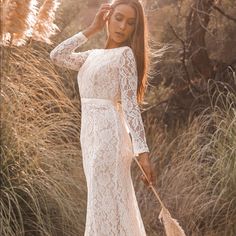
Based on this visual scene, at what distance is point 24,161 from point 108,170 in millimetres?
1482

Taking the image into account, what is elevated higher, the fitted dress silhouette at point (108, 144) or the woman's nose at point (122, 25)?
the woman's nose at point (122, 25)

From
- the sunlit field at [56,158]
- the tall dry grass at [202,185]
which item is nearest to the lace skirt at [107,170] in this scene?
the sunlit field at [56,158]

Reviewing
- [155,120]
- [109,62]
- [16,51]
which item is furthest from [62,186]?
[155,120]

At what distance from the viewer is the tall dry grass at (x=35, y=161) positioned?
5.32 m

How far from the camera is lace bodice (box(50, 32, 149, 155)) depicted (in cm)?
397

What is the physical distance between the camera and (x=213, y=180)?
19.9ft

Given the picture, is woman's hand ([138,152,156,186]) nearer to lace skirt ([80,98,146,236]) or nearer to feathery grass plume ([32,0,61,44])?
lace skirt ([80,98,146,236])

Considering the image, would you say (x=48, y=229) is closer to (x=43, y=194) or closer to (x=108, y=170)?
(x=43, y=194)

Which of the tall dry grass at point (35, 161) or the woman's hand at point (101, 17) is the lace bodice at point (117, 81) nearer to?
the woman's hand at point (101, 17)

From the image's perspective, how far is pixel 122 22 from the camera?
13.6ft

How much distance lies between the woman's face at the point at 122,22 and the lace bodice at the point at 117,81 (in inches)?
3.6

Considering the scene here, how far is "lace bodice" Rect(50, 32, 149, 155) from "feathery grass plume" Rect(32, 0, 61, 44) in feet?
4.68

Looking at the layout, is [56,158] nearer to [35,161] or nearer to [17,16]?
[35,161]

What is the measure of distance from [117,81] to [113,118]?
204 millimetres
